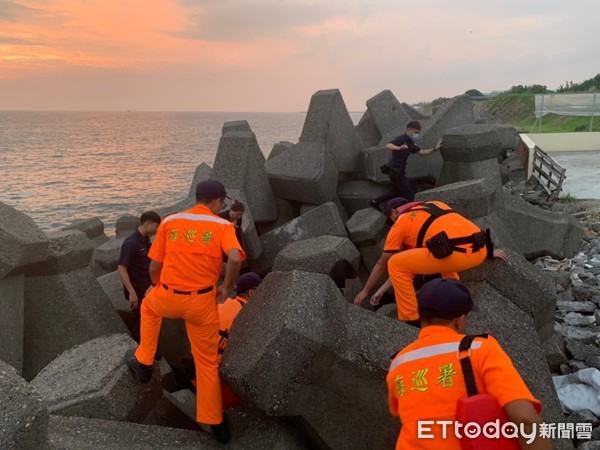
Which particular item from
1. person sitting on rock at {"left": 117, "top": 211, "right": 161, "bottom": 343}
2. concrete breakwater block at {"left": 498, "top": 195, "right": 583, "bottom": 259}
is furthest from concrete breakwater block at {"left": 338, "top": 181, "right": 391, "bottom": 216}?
person sitting on rock at {"left": 117, "top": 211, "right": 161, "bottom": 343}

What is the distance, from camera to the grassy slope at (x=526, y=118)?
22.3 m

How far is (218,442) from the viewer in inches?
111

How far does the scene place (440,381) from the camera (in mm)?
1765

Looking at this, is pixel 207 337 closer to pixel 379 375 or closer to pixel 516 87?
pixel 379 375

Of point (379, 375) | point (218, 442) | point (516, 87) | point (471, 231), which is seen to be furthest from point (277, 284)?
point (516, 87)

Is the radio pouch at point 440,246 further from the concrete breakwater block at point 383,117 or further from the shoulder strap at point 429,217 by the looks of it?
the concrete breakwater block at point 383,117

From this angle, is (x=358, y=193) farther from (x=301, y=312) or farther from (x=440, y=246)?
(x=301, y=312)

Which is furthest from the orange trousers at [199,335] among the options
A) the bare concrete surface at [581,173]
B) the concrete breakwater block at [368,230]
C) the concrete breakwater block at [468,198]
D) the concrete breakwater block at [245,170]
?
the bare concrete surface at [581,173]

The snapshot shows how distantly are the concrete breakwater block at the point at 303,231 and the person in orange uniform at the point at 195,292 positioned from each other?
9.11ft

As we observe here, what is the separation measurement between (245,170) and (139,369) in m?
3.66

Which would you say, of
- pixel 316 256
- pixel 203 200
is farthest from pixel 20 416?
pixel 316 256

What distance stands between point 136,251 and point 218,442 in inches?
88.8

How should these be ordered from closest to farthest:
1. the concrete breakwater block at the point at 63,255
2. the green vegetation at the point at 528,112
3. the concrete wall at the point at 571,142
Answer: the concrete breakwater block at the point at 63,255, the concrete wall at the point at 571,142, the green vegetation at the point at 528,112

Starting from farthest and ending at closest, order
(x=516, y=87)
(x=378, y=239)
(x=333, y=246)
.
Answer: (x=516, y=87), (x=378, y=239), (x=333, y=246)
